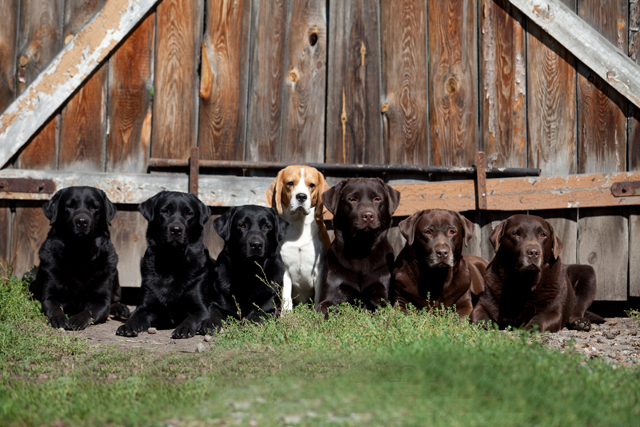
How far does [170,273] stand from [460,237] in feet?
8.76

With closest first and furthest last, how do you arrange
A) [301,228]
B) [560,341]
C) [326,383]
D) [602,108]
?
[326,383]
[560,341]
[301,228]
[602,108]

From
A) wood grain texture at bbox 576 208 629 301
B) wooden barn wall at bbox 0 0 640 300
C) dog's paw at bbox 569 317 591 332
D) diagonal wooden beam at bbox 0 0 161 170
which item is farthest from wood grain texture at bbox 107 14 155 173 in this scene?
wood grain texture at bbox 576 208 629 301

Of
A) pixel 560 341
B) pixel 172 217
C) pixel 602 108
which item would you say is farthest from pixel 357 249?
pixel 602 108

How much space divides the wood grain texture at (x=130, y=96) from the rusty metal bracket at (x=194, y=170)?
57 cm

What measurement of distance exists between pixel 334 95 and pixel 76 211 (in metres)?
2.96

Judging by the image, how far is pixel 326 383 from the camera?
2.69m

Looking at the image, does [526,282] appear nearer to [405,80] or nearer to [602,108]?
[602,108]

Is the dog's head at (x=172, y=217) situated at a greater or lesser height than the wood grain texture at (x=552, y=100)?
lesser

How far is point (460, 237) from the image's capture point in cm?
515

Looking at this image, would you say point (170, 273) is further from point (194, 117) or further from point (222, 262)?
point (194, 117)

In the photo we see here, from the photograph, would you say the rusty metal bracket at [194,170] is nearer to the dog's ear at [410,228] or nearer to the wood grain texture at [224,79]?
the wood grain texture at [224,79]

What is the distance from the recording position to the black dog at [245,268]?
519 centimetres

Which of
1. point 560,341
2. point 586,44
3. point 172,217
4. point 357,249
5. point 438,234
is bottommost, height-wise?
point 560,341

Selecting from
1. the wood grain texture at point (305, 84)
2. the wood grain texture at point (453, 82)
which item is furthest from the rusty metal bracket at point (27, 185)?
the wood grain texture at point (453, 82)
